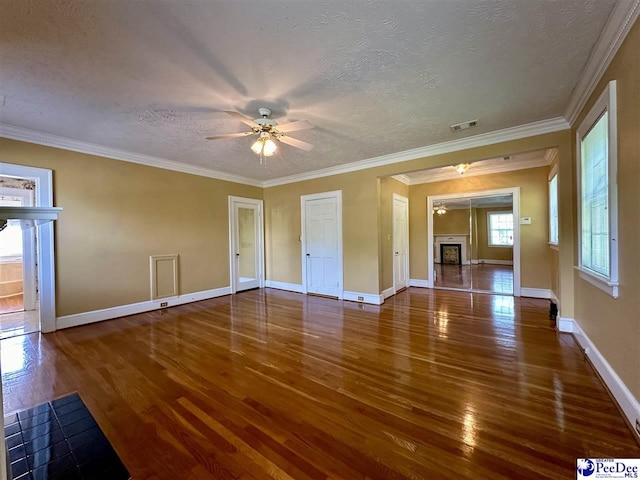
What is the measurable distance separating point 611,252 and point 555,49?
1594mm

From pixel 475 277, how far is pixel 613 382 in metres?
4.48

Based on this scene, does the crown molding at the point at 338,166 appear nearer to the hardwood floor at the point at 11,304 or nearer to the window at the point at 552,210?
the window at the point at 552,210

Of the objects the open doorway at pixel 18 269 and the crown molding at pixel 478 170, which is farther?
the crown molding at pixel 478 170

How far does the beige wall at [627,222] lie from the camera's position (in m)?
1.70

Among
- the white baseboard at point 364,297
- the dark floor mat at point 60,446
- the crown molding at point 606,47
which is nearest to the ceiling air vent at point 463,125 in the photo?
the crown molding at point 606,47

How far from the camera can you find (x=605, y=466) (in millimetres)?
1436

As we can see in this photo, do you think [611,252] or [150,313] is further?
[150,313]

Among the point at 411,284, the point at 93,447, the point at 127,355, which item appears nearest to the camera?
the point at 93,447

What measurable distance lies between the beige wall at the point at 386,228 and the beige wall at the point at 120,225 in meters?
3.32

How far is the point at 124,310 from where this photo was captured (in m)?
4.24

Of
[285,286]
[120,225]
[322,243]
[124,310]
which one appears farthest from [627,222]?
[124,310]

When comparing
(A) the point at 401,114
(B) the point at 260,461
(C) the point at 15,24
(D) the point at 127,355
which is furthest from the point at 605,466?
(C) the point at 15,24

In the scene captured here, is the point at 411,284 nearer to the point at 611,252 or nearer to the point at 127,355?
the point at 611,252

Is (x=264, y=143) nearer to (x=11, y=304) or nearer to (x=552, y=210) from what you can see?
(x=552, y=210)
